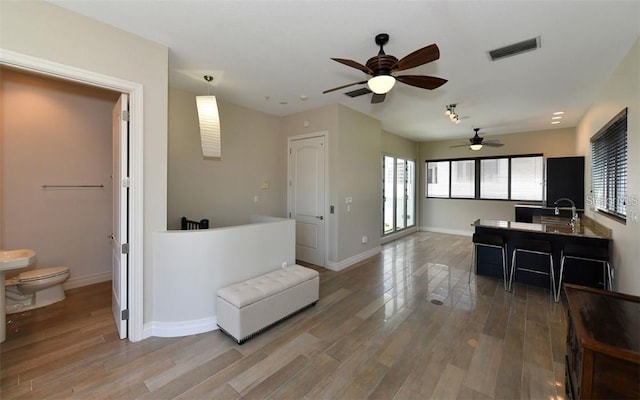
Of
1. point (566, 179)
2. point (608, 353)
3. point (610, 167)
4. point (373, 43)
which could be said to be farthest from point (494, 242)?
point (373, 43)

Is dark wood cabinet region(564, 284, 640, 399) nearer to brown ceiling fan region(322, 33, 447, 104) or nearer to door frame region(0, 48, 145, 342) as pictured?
brown ceiling fan region(322, 33, 447, 104)

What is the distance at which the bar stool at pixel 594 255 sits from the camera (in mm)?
3119

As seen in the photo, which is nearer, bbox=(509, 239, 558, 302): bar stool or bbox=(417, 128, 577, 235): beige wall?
bbox=(509, 239, 558, 302): bar stool

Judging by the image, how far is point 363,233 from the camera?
17.4ft

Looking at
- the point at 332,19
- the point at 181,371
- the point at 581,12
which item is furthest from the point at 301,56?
the point at 181,371

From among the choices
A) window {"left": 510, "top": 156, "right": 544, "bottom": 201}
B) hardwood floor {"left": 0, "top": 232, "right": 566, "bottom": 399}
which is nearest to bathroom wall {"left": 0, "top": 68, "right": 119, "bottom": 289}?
hardwood floor {"left": 0, "top": 232, "right": 566, "bottom": 399}

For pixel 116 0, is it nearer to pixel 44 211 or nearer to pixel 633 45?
pixel 44 211

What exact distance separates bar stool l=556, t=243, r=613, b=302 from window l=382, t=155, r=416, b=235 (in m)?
3.87

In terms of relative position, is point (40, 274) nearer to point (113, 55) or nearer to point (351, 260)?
point (113, 55)

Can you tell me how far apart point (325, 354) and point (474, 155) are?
7.30m

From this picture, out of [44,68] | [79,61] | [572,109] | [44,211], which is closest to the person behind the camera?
[44,68]

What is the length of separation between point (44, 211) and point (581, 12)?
20.2 ft

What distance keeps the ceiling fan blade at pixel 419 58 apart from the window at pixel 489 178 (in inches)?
248

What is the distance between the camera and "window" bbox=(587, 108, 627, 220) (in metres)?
2.92
